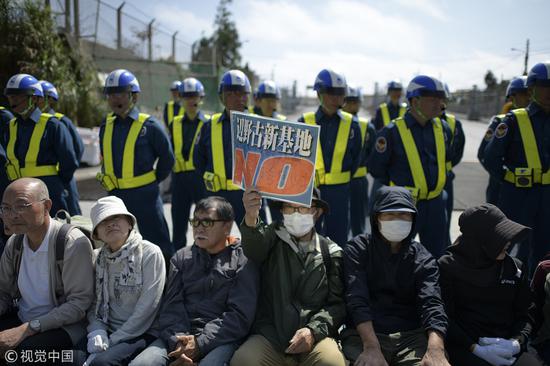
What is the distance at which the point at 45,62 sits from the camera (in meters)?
13.0

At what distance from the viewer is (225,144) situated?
5180 millimetres

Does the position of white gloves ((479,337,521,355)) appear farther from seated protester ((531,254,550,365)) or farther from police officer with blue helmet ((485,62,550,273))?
police officer with blue helmet ((485,62,550,273))

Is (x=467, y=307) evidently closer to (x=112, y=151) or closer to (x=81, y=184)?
(x=112, y=151)

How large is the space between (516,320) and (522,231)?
618 millimetres

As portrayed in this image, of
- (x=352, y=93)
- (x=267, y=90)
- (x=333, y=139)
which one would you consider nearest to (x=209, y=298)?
(x=333, y=139)

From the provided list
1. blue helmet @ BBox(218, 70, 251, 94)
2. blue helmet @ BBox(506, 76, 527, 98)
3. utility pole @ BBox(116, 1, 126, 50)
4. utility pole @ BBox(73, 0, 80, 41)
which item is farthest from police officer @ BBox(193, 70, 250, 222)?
utility pole @ BBox(116, 1, 126, 50)

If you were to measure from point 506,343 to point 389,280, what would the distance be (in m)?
0.81

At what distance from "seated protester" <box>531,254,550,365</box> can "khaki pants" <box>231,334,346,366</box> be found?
1.32 meters

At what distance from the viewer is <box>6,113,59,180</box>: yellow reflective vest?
5.33 metres

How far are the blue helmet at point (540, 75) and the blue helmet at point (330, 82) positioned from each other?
1847 millimetres

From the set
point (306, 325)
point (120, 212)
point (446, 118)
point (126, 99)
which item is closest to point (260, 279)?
point (306, 325)

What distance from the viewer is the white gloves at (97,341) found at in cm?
307

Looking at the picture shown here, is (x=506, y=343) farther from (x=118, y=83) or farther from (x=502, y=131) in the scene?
(x=118, y=83)

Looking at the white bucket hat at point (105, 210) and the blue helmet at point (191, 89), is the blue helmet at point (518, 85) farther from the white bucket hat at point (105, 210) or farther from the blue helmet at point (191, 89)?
the white bucket hat at point (105, 210)
